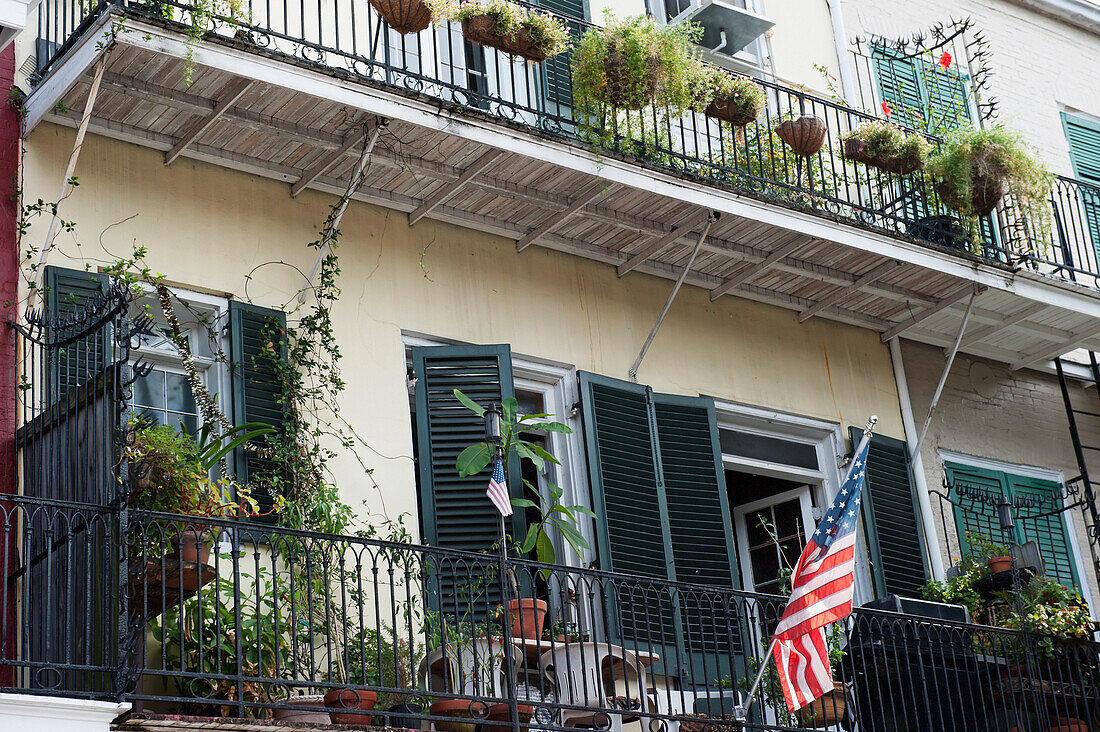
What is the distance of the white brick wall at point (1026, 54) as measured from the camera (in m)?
14.3

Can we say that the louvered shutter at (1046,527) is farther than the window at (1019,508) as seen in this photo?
Yes

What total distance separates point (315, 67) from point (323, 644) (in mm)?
3239

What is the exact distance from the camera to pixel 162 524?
25.0 feet

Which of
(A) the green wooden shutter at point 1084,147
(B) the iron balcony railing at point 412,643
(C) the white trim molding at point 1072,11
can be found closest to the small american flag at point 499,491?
(B) the iron balcony railing at point 412,643

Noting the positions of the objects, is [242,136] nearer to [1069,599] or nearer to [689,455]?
[689,455]

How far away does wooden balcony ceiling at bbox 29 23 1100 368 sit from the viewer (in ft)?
29.7

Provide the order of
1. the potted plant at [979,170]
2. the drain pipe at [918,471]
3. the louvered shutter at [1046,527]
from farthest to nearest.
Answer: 1. the louvered shutter at [1046,527]
2. the drain pipe at [918,471]
3. the potted plant at [979,170]

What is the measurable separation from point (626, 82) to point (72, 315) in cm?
402

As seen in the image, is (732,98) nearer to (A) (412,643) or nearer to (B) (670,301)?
(B) (670,301)

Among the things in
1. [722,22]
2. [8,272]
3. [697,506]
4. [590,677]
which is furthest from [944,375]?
[8,272]

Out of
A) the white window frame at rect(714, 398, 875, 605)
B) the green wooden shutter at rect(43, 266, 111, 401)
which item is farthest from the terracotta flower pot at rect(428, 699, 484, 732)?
the white window frame at rect(714, 398, 875, 605)

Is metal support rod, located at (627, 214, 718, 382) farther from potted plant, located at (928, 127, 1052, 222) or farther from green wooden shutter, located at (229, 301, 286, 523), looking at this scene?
green wooden shutter, located at (229, 301, 286, 523)

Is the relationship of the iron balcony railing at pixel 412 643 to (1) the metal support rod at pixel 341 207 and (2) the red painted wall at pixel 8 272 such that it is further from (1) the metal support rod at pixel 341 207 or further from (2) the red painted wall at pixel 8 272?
(1) the metal support rod at pixel 341 207

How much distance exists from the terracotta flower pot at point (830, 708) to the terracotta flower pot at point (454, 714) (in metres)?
2.55
